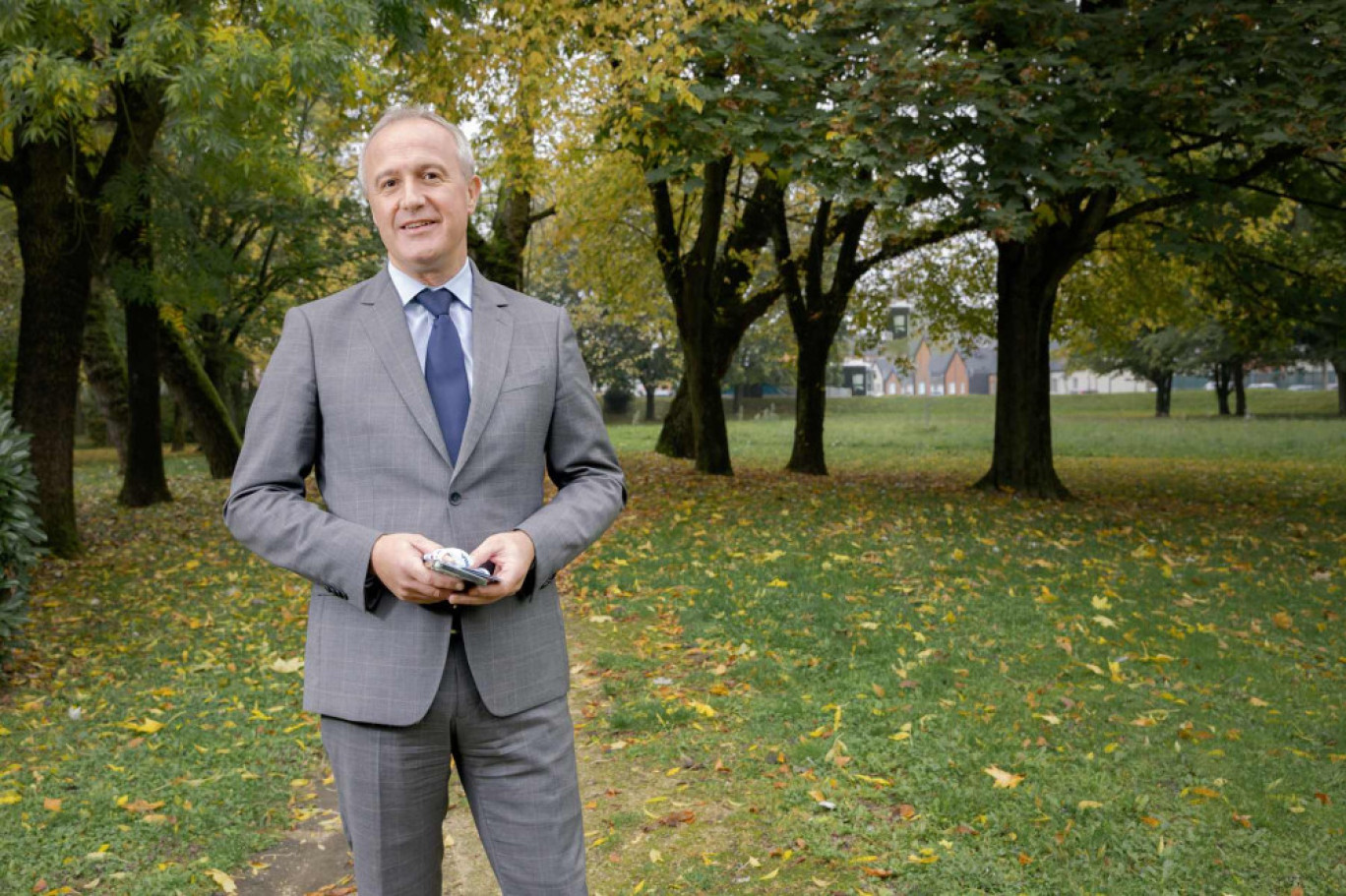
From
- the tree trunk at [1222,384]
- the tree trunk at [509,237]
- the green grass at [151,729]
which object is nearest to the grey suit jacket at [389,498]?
the green grass at [151,729]

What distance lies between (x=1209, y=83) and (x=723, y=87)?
15.2 feet

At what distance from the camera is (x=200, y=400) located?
61.7 ft

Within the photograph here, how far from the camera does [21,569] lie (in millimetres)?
7062

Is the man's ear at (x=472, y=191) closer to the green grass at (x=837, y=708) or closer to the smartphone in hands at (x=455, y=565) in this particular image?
the smartphone in hands at (x=455, y=565)

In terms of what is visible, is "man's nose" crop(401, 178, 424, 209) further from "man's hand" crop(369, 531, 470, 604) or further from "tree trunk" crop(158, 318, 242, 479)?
"tree trunk" crop(158, 318, 242, 479)

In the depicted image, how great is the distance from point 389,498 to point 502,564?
1.05 ft

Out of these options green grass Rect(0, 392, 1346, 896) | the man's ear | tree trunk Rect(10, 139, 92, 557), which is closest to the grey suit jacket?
the man's ear

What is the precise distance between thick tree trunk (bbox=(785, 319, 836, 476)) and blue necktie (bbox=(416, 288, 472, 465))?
1671 cm

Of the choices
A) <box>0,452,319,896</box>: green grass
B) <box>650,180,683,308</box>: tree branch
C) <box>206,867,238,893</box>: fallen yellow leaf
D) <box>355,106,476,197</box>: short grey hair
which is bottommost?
<box>206,867,238,893</box>: fallen yellow leaf

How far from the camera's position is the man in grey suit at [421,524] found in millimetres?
2256

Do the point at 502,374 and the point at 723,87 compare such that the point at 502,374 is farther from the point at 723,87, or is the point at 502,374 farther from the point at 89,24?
the point at 723,87

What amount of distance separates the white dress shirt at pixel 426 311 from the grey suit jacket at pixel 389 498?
0.03 meters

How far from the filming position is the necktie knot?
2459mm

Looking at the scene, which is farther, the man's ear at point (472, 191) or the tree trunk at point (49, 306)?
the tree trunk at point (49, 306)
